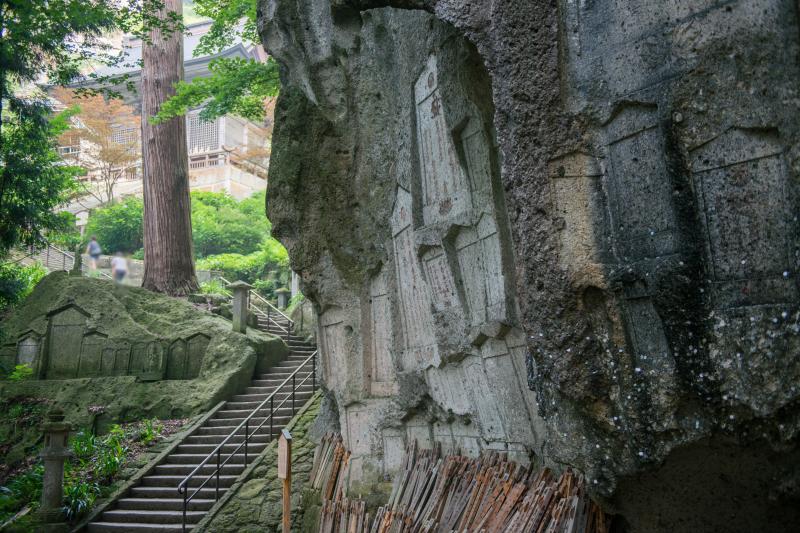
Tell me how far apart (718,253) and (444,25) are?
3.18 m

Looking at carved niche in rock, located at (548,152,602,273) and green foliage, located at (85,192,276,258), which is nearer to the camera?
carved niche in rock, located at (548,152,602,273)

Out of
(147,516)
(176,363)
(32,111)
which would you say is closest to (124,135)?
(32,111)

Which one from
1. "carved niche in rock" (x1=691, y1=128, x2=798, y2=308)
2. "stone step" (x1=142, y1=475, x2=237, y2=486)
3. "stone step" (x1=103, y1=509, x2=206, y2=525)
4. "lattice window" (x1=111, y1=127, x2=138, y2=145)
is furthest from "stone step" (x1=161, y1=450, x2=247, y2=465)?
"lattice window" (x1=111, y1=127, x2=138, y2=145)

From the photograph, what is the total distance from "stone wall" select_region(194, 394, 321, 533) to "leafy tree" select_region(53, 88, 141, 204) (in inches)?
603

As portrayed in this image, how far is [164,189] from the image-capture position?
15.9 meters

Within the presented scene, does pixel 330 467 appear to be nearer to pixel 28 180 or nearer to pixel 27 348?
pixel 27 348

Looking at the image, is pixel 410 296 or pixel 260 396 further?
pixel 260 396

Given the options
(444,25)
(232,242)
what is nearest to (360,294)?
(444,25)

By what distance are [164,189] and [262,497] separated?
346 inches

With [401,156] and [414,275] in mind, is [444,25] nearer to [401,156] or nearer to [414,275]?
[401,156]

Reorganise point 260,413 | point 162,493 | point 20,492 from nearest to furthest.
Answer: point 162,493
point 20,492
point 260,413

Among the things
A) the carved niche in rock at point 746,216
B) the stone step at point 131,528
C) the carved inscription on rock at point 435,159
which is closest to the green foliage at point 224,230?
the stone step at point 131,528

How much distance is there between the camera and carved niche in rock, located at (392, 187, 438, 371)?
657 cm

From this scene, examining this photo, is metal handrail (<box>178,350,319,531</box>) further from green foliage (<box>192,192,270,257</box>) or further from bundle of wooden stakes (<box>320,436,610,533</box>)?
green foliage (<box>192,192,270,257</box>)
